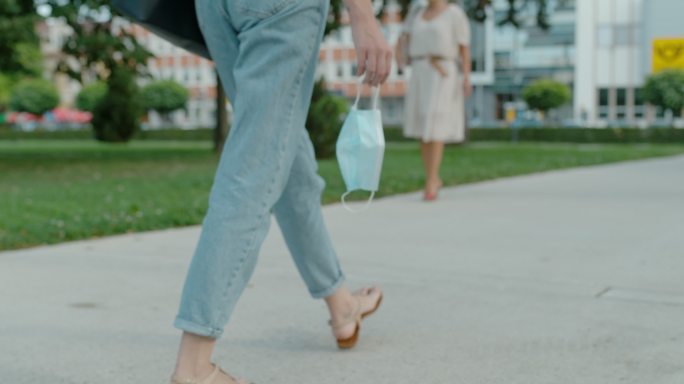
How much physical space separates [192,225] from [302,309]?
293cm

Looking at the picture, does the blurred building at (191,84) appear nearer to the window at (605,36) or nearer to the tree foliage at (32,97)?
the tree foliage at (32,97)

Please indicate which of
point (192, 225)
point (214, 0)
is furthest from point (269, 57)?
point (192, 225)

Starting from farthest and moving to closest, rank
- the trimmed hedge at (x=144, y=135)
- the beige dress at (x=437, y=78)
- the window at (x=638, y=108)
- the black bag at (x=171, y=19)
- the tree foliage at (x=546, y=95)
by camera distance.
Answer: the window at (x=638, y=108) < the tree foliage at (x=546, y=95) < the trimmed hedge at (x=144, y=135) < the beige dress at (x=437, y=78) < the black bag at (x=171, y=19)

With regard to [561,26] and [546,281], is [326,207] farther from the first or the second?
[561,26]

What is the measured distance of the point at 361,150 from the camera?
276 cm

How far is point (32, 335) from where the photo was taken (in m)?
3.37

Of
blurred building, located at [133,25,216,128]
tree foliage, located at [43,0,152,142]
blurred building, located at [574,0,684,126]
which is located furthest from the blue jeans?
blurred building, located at [133,25,216,128]

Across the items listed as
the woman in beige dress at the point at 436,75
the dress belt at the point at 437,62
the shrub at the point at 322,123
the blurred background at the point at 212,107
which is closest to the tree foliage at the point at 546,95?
the blurred background at the point at 212,107

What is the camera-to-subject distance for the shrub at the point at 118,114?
38.2 metres

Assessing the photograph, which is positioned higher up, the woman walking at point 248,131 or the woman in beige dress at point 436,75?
the woman walking at point 248,131

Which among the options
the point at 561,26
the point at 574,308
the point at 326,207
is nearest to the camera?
the point at 574,308

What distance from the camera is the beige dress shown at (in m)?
8.54

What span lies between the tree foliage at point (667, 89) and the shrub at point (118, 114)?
3044 cm

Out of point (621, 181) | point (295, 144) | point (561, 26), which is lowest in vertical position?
point (561, 26)
